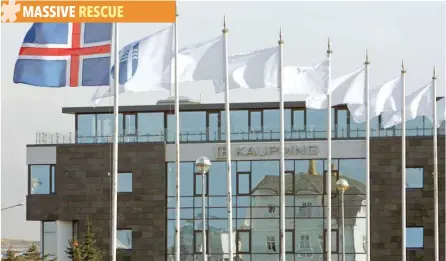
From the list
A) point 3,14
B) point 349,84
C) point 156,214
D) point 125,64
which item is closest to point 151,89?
point 125,64

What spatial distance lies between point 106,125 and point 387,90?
2257cm

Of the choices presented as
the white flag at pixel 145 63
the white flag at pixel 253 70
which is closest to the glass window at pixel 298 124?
the white flag at pixel 253 70

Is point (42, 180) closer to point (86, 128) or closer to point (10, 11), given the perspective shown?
point (86, 128)

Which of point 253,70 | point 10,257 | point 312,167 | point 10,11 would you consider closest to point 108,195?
point 312,167

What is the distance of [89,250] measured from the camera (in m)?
70.8

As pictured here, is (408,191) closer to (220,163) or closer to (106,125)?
(220,163)

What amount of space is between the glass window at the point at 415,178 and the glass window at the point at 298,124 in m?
5.74

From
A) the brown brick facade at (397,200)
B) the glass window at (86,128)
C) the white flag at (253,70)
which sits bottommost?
the brown brick facade at (397,200)

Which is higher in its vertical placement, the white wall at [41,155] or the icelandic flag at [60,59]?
the icelandic flag at [60,59]

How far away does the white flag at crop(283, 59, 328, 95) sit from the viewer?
5109 centimetres

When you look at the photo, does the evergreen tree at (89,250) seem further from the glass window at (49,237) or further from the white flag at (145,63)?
the white flag at (145,63)

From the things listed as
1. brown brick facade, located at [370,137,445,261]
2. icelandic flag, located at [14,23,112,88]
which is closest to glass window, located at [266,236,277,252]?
brown brick facade, located at [370,137,445,261]

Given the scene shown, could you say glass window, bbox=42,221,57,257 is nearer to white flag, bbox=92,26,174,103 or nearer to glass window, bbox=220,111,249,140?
glass window, bbox=220,111,249,140

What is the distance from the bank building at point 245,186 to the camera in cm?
7356
